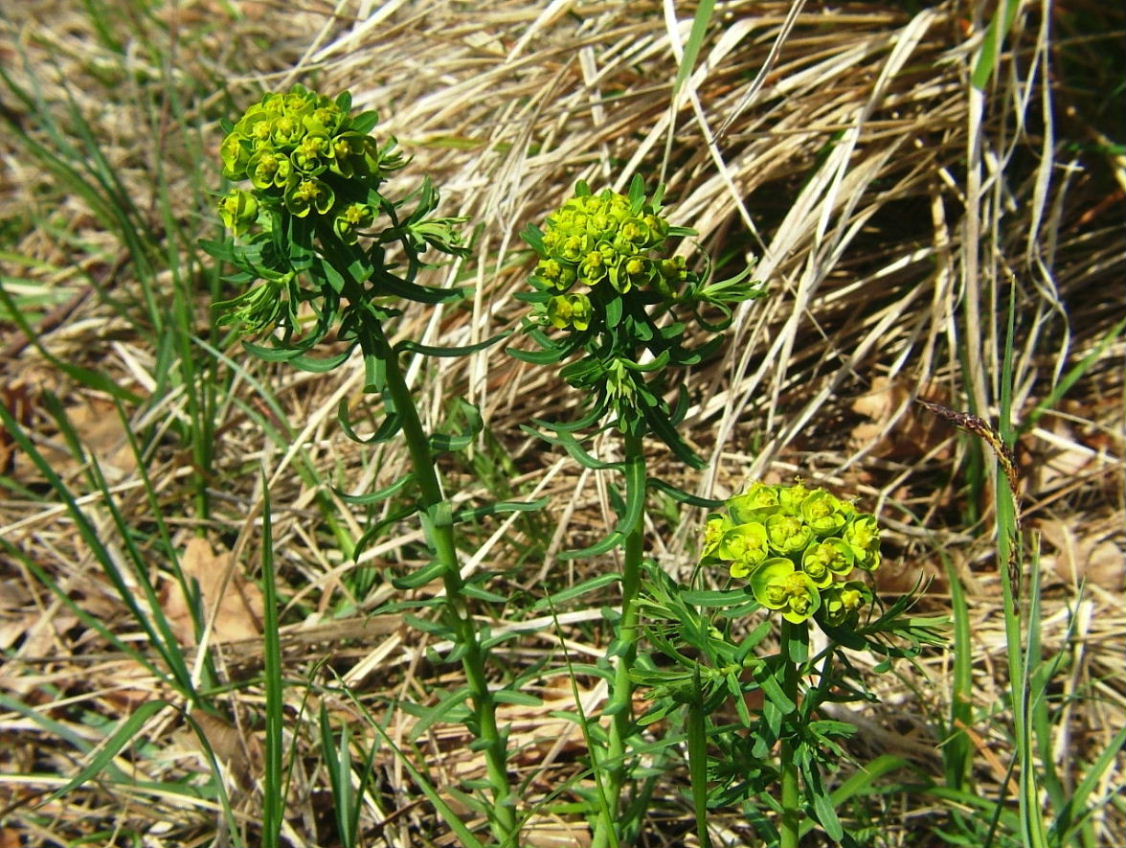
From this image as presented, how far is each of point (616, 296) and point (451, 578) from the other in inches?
24.9

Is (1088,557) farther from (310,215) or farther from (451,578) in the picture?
(310,215)

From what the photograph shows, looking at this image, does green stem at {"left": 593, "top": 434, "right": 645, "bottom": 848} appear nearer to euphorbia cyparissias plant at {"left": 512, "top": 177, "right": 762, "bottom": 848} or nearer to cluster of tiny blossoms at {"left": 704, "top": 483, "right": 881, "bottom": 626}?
euphorbia cyparissias plant at {"left": 512, "top": 177, "right": 762, "bottom": 848}

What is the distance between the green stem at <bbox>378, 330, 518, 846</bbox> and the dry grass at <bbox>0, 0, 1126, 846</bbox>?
35 centimetres

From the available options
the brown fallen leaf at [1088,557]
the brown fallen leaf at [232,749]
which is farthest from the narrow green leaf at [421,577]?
the brown fallen leaf at [1088,557]

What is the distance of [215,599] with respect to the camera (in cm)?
280

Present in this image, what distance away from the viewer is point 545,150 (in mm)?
2979

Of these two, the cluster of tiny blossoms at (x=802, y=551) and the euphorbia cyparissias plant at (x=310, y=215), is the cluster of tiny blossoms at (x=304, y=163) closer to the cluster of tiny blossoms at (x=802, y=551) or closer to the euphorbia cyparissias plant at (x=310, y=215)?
the euphorbia cyparissias plant at (x=310, y=215)

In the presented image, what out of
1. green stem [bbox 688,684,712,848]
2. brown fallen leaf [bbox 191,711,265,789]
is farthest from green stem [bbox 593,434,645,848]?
brown fallen leaf [bbox 191,711,265,789]

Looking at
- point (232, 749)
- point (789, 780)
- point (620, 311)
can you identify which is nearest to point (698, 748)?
point (789, 780)

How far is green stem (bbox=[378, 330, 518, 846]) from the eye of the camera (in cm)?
176

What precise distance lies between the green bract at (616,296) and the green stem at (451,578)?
0.23m

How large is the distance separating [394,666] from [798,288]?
4.69ft

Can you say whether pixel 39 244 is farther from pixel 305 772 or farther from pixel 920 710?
pixel 920 710

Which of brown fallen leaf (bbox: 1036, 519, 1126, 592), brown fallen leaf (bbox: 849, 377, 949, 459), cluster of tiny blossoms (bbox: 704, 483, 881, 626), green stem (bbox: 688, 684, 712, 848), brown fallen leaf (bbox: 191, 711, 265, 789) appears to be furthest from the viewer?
brown fallen leaf (bbox: 849, 377, 949, 459)
